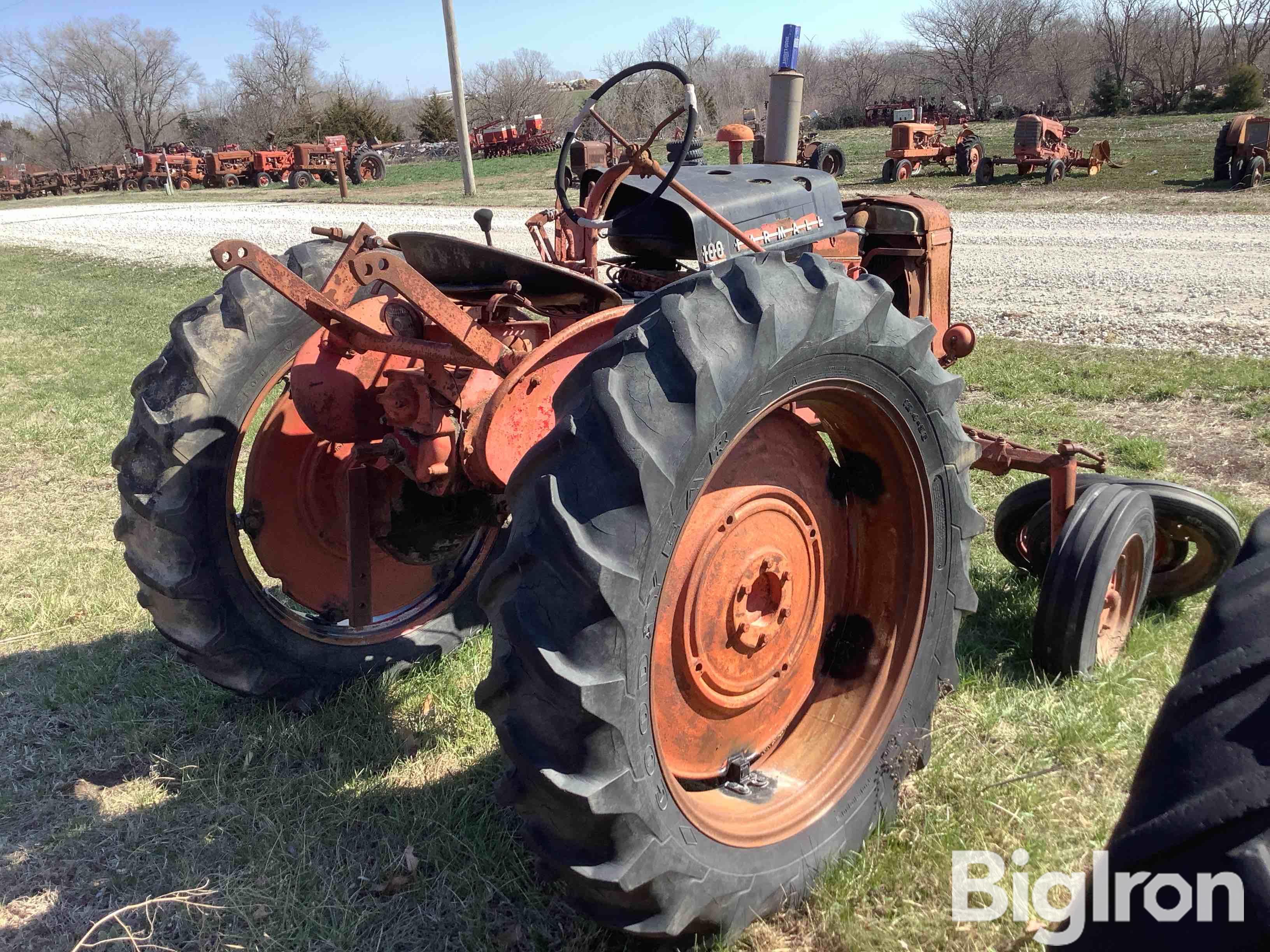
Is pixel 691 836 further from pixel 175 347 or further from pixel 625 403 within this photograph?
pixel 175 347

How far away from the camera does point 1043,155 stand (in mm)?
20719

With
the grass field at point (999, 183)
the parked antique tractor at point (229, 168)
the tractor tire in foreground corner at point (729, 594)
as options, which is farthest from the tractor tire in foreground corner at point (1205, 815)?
the parked antique tractor at point (229, 168)

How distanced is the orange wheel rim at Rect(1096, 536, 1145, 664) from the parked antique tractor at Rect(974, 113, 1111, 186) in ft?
63.3

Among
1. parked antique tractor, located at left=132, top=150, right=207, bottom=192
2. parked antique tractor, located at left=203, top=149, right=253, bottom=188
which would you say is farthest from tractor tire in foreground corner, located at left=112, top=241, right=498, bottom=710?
parked antique tractor, located at left=132, top=150, right=207, bottom=192

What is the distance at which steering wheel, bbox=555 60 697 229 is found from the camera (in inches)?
122

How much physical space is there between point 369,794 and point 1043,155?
70.9 feet

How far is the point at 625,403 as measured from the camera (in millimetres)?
1830

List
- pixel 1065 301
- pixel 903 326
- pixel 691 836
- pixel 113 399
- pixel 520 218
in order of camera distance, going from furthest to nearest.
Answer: pixel 520 218
pixel 1065 301
pixel 113 399
pixel 903 326
pixel 691 836

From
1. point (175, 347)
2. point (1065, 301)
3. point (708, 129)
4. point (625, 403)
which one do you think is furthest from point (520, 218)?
point (708, 129)

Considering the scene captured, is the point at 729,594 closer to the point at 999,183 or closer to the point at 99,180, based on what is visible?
the point at 999,183

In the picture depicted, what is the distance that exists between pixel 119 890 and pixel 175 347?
153 centimetres

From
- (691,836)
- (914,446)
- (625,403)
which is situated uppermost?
(625,403)

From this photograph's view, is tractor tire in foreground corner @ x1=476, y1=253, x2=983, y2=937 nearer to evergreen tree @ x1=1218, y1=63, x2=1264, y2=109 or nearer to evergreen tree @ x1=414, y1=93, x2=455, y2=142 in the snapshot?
evergreen tree @ x1=1218, y1=63, x2=1264, y2=109

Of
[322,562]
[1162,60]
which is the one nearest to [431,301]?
[322,562]
